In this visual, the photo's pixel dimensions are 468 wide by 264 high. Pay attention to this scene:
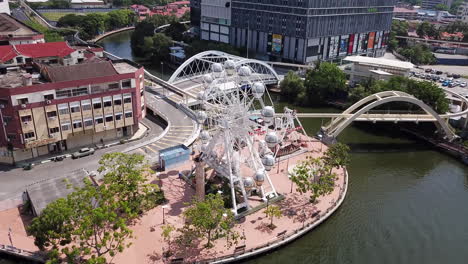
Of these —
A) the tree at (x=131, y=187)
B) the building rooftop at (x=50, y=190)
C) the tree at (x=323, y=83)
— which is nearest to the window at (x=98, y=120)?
the building rooftop at (x=50, y=190)

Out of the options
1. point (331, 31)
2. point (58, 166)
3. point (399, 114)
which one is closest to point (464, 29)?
point (331, 31)

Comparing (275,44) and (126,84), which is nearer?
(126,84)

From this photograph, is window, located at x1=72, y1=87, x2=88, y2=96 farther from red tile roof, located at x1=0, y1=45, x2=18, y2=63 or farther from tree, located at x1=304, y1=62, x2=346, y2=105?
tree, located at x1=304, y1=62, x2=346, y2=105

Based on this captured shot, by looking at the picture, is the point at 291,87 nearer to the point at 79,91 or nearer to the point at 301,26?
the point at 301,26

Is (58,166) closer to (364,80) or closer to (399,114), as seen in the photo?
(399,114)

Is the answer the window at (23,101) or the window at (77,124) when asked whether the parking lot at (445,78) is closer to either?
the window at (77,124)

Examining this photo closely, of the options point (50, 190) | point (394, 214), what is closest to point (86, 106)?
point (50, 190)
